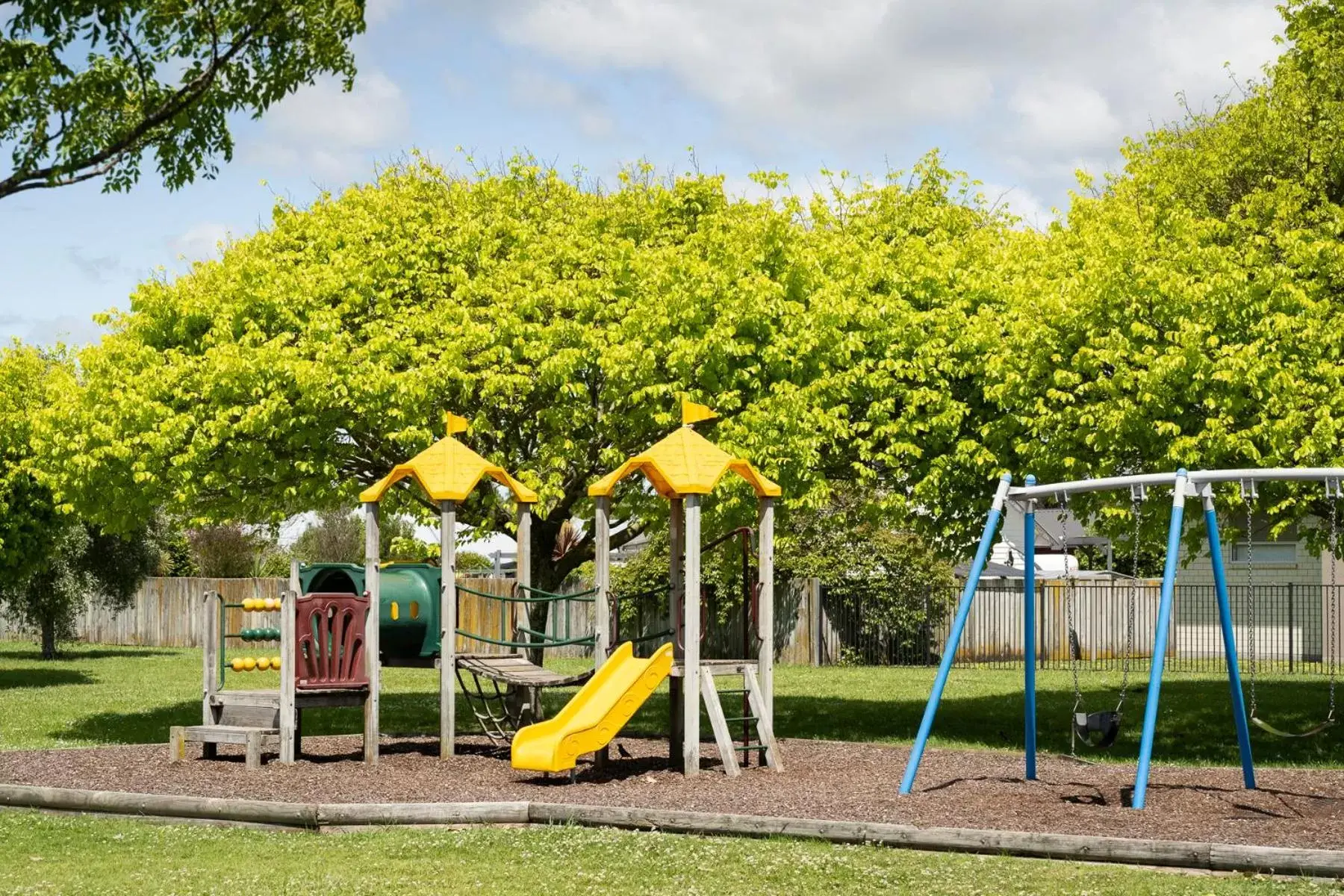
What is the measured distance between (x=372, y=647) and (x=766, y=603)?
3.98 metres

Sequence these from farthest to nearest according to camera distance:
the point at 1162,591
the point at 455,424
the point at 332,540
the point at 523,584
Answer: the point at 332,540 < the point at 523,584 < the point at 455,424 < the point at 1162,591

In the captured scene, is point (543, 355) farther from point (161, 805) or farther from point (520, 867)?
point (520, 867)

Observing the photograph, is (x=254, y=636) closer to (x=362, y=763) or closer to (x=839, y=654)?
(x=362, y=763)

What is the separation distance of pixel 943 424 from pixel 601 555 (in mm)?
4646

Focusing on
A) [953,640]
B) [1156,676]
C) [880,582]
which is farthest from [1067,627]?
[1156,676]

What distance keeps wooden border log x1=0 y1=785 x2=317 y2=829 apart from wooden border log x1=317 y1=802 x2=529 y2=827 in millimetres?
149

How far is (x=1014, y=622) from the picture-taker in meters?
37.7

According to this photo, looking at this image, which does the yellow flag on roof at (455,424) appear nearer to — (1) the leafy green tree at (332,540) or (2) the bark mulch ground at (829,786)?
(2) the bark mulch ground at (829,786)

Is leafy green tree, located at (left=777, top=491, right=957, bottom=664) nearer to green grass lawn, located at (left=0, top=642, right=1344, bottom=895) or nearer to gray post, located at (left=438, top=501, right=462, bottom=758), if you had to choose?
gray post, located at (left=438, top=501, right=462, bottom=758)

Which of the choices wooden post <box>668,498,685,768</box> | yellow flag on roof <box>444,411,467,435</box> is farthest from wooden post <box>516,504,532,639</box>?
wooden post <box>668,498,685,768</box>

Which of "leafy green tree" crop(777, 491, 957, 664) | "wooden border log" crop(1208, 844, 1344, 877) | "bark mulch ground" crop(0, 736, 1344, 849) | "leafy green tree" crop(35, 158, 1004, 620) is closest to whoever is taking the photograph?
"wooden border log" crop(1208, 844, 1344, 877)

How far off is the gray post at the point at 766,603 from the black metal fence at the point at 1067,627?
70.4ft

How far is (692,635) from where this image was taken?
47.2ft

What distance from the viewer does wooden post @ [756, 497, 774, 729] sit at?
15023mm
